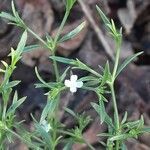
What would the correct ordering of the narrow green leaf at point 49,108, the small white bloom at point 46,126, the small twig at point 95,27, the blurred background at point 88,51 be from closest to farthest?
the narrow green leaf at point 49,108 < the small white bloom at point 46,126 < the blurred background at point 88,51 < the small twig at point 95,27

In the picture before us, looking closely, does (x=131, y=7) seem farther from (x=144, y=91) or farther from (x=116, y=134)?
(x=116, y=134)

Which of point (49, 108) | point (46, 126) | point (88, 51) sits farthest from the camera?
point (88, 51)

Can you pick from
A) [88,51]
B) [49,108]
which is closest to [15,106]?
[49,108]

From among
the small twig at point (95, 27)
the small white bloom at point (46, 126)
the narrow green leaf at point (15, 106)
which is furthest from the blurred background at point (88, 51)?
the narrow green leaf at point (15, 106)

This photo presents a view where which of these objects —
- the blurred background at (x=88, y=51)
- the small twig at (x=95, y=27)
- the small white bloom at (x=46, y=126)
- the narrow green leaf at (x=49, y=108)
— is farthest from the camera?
the small twig at (x=95, y=27)

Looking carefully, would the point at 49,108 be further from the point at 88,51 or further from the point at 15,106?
the point at 88,51

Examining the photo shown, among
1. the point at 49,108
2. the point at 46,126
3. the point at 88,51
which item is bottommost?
the point at 88,51

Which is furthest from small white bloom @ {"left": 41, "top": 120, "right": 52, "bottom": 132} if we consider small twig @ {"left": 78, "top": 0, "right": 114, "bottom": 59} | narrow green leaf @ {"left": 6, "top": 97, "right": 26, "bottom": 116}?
small twig @ {"left": 78, "top": 0, "right": 114, "bottom": 59}

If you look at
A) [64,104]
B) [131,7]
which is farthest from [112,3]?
[64,104]

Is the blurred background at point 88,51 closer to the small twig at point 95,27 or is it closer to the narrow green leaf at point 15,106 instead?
the small twig at point 95,27
